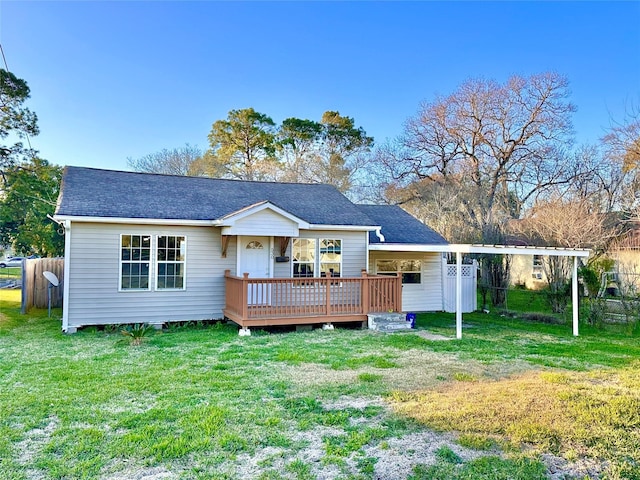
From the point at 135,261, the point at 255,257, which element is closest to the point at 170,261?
the point at 135,261

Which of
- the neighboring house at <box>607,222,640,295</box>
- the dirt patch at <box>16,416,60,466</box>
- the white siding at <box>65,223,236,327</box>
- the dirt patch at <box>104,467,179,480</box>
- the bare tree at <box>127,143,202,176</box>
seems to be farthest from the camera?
the bare tree at <box>127,143,202,176</box>

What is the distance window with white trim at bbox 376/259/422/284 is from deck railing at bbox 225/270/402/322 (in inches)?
102

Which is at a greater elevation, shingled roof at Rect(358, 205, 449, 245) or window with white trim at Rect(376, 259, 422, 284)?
shingled roof at Rect(358, 205, 449, 245)

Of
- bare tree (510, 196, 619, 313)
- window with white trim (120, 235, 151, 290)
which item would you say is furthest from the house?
bare tree (510, 196, 619, 313)

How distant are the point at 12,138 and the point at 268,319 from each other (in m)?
15.6

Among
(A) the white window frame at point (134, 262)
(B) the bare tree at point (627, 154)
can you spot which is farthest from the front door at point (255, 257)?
(B) the bare tree at point (627, 154)

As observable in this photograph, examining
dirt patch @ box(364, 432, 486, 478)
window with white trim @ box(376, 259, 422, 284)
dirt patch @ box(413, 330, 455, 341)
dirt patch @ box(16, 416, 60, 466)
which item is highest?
window with white trim @ box(376, 259, 422, 284)

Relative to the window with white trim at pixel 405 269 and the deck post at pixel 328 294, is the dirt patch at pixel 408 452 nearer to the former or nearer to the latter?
the deck post at pixel 328 294

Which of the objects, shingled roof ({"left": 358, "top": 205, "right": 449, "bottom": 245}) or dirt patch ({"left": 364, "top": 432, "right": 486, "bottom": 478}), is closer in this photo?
dirt patch ({"left": 364, "top": 432, "right": 486, "bottom": 478})

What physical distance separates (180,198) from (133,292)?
2.65 m

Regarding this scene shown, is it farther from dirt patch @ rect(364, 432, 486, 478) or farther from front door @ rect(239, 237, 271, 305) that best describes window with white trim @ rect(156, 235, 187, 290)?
dirt patch @ rect(364, 432, 486, 478)

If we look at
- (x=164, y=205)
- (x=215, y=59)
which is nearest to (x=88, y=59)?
(x=215, y=59)

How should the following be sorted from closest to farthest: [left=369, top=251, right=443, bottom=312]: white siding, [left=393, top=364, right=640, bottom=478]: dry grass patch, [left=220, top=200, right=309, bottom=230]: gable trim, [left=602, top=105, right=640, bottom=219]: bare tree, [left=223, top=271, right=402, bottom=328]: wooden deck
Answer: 1. [left=393, top=364, right=640, bottom=478]: dry grass patch
2. [left=223, top=271, right=402, bottom=328]: wooden deck
3. [left=220, top=200, right=309, bottom=230]: gable trim
4. [left=369, top=251, right=443, bottom=312]: white siding
5. [left=602, top=105, right=640, bottom=219]: bare tree

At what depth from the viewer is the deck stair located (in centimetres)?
993
